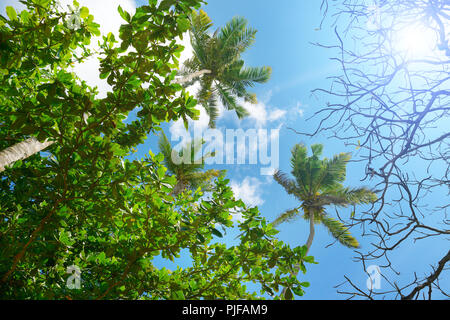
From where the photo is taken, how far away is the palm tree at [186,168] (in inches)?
543

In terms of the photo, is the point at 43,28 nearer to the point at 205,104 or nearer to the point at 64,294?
the point at 64,294

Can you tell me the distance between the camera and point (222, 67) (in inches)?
598

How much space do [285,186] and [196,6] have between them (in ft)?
52.6

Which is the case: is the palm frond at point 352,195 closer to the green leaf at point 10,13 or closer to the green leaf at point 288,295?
the green leaf at point 288,295

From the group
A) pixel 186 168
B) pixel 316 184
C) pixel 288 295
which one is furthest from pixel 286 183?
pixel 288 295

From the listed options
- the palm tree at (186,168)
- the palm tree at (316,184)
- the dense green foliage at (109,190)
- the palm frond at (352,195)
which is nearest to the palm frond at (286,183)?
the palm tree at (316,184)

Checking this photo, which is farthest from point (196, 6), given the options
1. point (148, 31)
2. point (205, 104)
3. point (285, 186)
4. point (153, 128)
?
point (285, 186)

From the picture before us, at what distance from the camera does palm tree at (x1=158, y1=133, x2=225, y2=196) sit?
13805 millimetres

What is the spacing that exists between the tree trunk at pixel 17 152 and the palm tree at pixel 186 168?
10901 mm

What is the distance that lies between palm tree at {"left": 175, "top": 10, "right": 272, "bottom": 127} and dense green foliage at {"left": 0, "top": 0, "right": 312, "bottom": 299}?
11.5 m

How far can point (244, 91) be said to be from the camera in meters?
16.3

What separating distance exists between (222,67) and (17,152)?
14.1m
